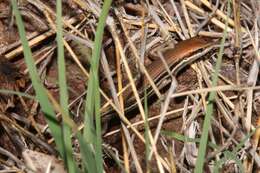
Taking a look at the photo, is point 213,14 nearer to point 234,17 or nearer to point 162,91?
point 234,17

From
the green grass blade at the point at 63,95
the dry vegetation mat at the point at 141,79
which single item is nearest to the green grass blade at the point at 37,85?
the green grass blade at the point at 63,95

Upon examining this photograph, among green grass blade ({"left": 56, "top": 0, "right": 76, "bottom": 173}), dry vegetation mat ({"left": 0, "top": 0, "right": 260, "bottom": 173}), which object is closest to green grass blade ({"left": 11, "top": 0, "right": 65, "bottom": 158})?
green grass blade ({"left": 56, "top": 0, "right": 76, "bottom": 173})

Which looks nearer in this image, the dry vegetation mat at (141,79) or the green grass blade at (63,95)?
→ the green grass blade at (63,95)

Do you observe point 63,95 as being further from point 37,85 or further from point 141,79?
point 141,79

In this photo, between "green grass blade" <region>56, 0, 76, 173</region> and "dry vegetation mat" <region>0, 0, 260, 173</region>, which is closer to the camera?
"green grass blade" <region>56, 0, 76, 173</region>

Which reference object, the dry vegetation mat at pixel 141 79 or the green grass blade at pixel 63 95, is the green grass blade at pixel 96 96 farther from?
the dry vegetation mat at pixel 141 79

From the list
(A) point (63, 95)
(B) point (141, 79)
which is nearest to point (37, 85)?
(A) point (63, 95)

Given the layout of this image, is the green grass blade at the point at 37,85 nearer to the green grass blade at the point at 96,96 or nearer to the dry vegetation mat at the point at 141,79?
the green grass blade at the point at 96,96

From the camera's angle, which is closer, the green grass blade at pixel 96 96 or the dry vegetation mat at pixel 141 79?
the green grass blade at pixel 96 96

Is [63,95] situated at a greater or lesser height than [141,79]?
greater

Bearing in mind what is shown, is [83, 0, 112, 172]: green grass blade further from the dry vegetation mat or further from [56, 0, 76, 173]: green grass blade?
the dry vegetation mat

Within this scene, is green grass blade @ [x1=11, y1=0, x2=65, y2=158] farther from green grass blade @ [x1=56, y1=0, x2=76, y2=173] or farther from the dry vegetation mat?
the dry vegetation mat

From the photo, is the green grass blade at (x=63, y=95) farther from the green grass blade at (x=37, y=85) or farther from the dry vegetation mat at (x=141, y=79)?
the dry vegetation mat at (x=141, y=79)
